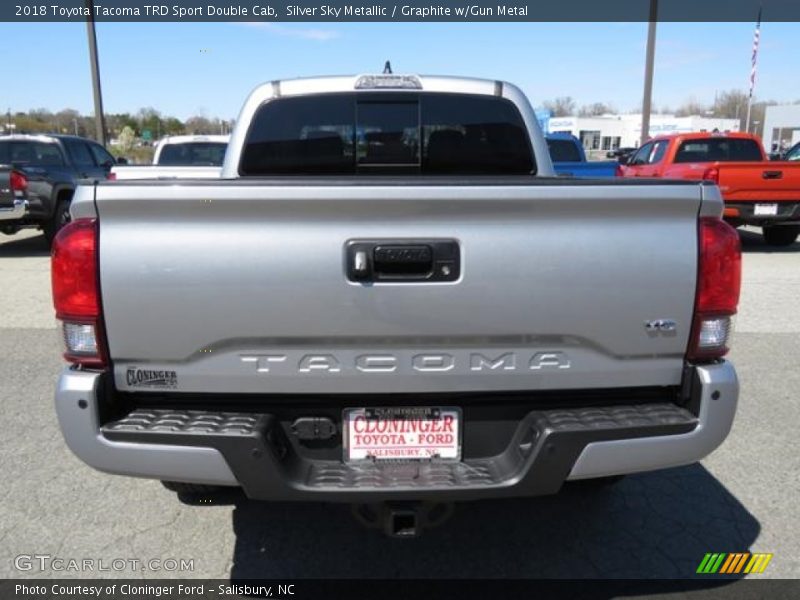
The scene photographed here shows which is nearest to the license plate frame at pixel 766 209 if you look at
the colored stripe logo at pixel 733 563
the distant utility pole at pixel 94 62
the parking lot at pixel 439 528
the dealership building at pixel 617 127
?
the parking lot at pixel 439 528

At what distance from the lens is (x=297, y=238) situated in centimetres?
213

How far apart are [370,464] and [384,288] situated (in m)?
0.62

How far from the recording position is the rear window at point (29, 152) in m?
11.6

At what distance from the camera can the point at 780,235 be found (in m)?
12.4

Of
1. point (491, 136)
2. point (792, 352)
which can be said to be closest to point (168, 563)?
point (491, 136)

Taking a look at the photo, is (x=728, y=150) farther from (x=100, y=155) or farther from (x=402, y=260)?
(x=402, y=260)

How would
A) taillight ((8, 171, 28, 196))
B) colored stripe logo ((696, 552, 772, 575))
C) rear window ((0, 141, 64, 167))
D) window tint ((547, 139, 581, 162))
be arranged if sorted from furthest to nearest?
window tint ((547, 139, 581, 162)) → rear window ((0, 141, 64, 167)) → taillight ((8, 171, 28, 196)) → colored stripe logo ((696, 552, 772, 575))

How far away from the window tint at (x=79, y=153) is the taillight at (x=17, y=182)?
1566 mm

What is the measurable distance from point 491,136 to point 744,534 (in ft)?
8.06

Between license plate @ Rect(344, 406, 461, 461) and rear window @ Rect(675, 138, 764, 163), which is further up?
rear window @ Rect(675, 138, 764, 163)

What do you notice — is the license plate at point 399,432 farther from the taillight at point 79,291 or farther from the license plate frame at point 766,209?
the license plate frame at point 766,209

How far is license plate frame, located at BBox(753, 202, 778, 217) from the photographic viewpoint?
10.9 m

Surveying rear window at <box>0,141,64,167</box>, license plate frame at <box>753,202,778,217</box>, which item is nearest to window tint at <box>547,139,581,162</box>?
license plate frame at <box>753,202,778,217</box>

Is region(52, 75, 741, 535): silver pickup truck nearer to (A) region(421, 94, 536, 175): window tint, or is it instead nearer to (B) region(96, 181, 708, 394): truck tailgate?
(B) region(96, 181, 708, 394): truck tailgate
